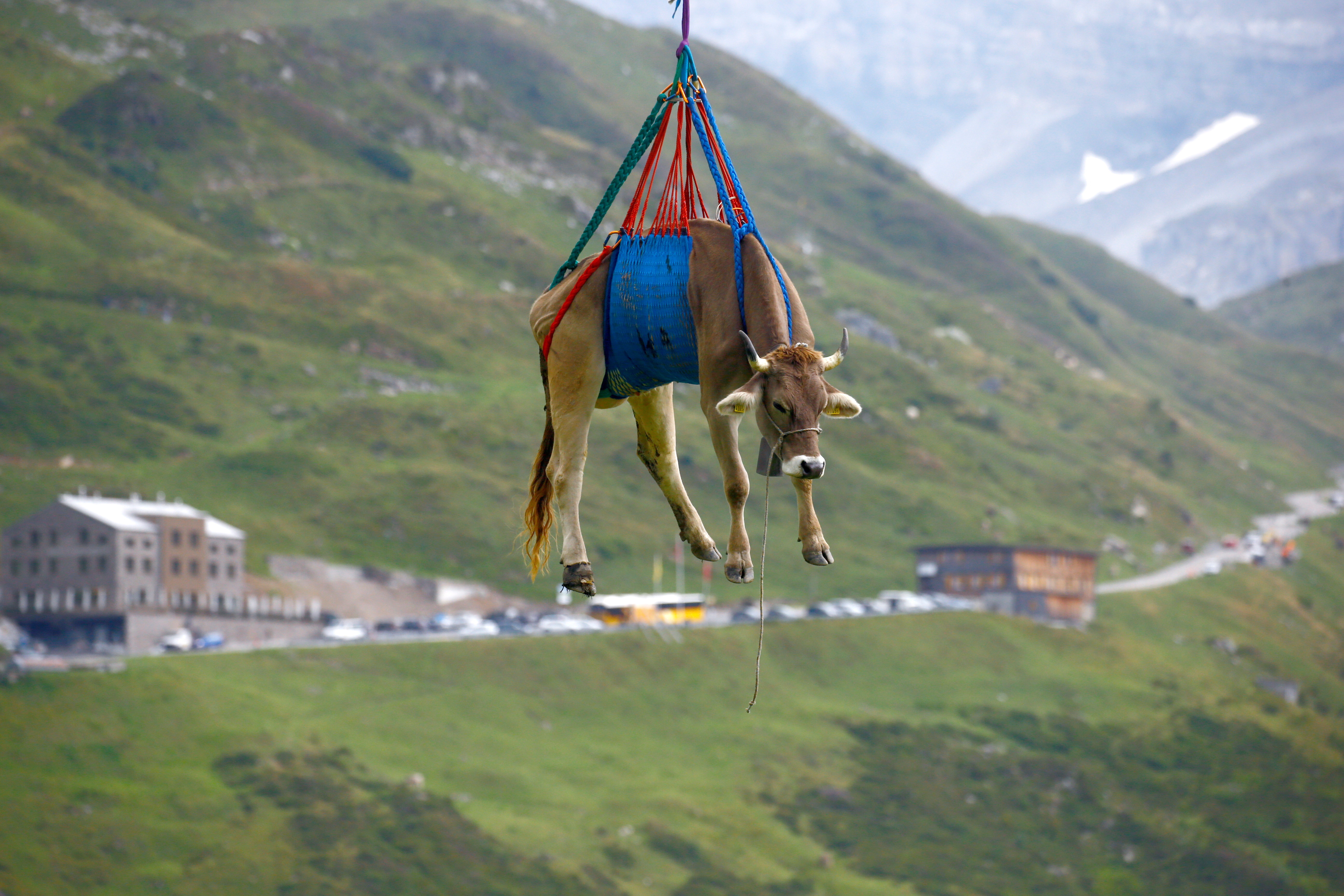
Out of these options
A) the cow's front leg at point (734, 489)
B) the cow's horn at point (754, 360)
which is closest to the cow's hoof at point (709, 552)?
the cow's front leg at point (734, 489)

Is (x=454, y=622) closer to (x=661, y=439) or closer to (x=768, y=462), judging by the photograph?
(x=661, y=439)

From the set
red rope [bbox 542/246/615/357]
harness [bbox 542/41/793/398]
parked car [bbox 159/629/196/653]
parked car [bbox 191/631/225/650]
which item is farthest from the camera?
parked car [bbox 191/631/225/650]

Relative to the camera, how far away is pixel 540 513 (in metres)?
17.5

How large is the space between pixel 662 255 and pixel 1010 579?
585ft

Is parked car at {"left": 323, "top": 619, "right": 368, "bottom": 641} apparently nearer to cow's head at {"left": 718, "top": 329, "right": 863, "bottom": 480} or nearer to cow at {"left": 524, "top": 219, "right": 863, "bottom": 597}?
cow at {"left": 524, "top": 219, "right": 863, "bottom": 597}

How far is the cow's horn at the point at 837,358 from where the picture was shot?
1333 cm

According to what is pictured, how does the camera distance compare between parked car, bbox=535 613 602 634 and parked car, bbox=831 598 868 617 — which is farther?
parked car, bbox=831 598 868 617

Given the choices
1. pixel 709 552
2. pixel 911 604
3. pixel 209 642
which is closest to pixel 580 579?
pixel 709 552

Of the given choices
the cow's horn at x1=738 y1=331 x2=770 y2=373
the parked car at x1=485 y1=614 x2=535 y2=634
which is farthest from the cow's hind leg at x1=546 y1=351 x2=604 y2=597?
the parked car at x1=485 y1=614 x2=535 y2=634

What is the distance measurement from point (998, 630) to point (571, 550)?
160m

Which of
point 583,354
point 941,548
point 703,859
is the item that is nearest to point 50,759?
point 703,859

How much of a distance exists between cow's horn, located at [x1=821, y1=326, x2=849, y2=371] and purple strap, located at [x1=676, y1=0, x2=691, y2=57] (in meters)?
3.63

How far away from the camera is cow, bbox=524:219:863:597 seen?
1327 centimetres

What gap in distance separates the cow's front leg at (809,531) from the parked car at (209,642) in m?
→ 120
